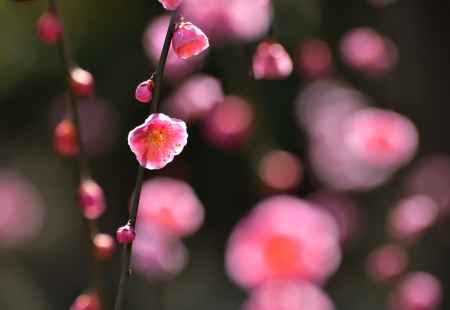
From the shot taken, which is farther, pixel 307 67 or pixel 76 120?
pixel 307 67

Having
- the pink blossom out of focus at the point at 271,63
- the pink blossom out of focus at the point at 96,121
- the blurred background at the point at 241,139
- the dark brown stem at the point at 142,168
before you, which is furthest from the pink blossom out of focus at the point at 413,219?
the pink blossom out of focus at the point at 96,121

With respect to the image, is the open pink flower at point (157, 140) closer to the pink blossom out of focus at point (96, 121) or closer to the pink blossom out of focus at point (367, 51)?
the pink blossom out of focus at point (367, 51)

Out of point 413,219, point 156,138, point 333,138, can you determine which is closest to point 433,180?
point 333,138

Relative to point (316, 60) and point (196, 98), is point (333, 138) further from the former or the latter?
point (196, 98)

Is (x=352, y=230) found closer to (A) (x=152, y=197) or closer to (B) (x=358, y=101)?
(B) (x=358, y=101)

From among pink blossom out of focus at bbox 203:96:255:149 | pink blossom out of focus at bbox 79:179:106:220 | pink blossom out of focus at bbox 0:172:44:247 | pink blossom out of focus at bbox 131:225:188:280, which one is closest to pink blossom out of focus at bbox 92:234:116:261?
pink blossom out of focus at bbox 79:179:106:220

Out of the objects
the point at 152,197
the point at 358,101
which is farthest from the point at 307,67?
the point at 358,101

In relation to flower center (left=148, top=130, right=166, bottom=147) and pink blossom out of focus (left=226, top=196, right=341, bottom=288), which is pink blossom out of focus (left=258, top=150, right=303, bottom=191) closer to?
pink blossom out of focus (left=226, top=196, right=341, bottom=288)
